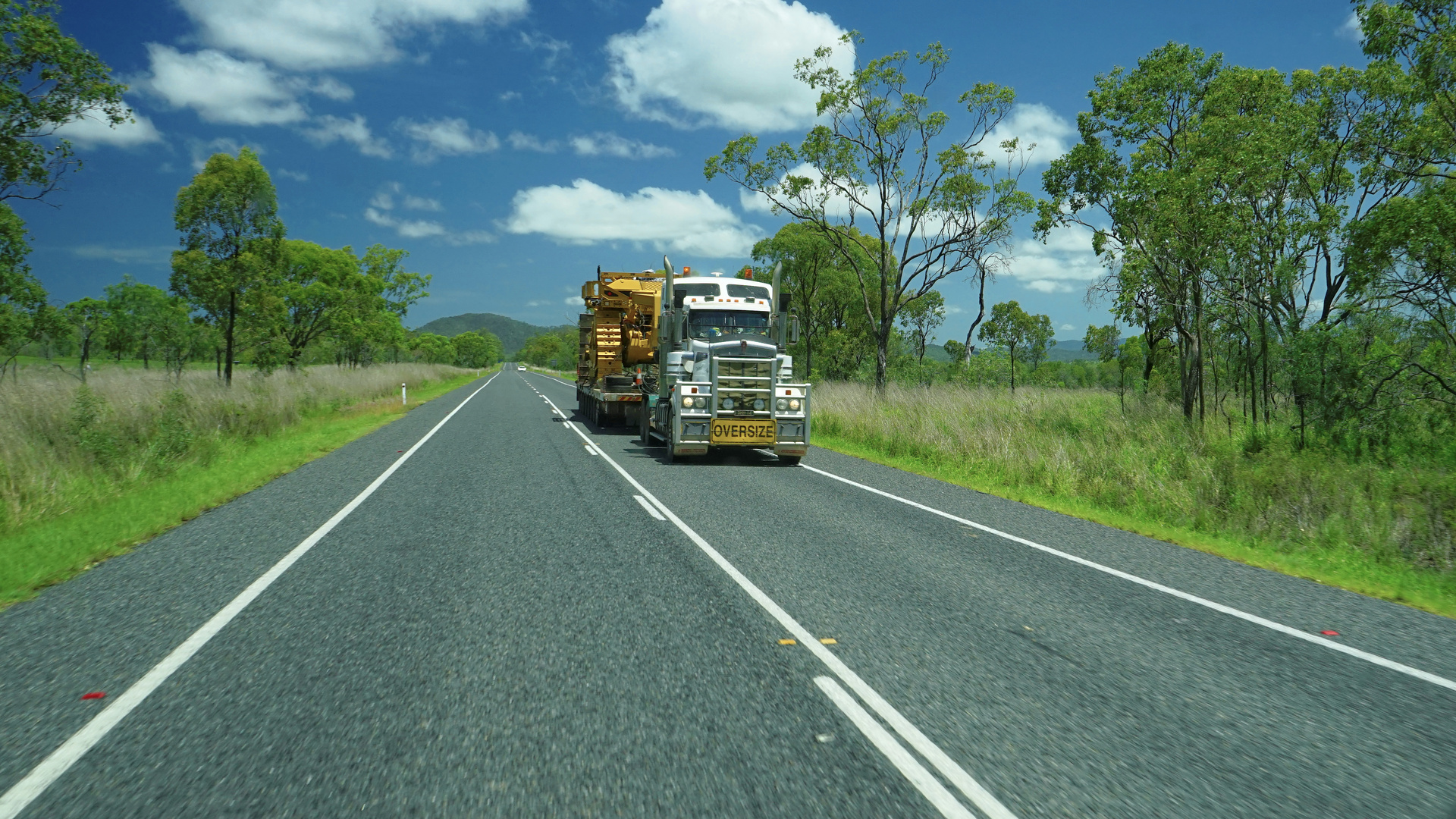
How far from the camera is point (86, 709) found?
3.78 metres

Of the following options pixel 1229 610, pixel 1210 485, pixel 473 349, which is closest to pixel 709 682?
pixel 1229 610

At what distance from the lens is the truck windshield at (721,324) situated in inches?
646

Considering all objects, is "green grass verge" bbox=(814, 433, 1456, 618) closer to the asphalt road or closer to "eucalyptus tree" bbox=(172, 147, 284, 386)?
the asphalt road

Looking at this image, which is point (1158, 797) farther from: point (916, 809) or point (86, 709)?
point (86, 709)

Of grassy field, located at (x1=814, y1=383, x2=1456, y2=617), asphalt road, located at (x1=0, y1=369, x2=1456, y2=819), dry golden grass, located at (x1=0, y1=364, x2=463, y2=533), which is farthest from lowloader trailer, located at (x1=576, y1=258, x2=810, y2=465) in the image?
dry golden grass, located at (x1=0, y1=364, x2=463, y2=533)

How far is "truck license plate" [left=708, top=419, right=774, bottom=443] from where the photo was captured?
14867 mm

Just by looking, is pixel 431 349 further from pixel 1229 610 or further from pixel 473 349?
pixel 1229 610

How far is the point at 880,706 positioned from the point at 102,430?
13922 mm

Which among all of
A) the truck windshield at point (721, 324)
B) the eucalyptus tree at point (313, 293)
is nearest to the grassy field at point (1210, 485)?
the truck windshield at point (721, 324)

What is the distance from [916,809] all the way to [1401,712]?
300cm

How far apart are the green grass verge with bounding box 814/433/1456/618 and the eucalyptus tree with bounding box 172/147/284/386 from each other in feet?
87.3

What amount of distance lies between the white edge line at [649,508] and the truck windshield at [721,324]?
20.7 ft

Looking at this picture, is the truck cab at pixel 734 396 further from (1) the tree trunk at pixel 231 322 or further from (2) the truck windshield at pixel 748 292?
(1) the tree trunk at pixel 231 322

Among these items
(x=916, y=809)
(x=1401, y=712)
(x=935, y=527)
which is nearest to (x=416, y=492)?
(x=935, y=527)
